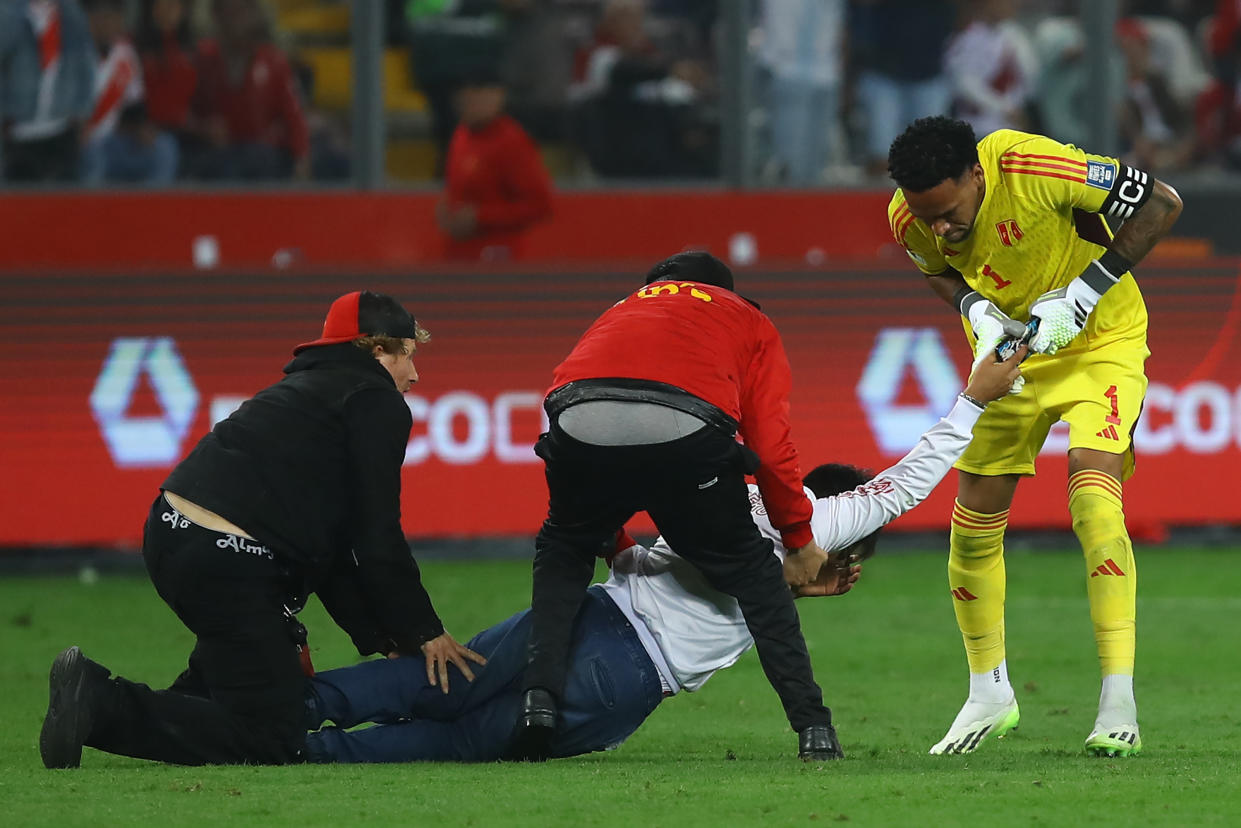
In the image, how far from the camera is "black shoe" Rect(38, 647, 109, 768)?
586 centimetres

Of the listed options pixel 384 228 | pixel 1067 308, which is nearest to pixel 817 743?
pixel 1067 308

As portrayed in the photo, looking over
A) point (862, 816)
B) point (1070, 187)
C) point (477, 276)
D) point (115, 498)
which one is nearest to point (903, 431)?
point (477, 276)

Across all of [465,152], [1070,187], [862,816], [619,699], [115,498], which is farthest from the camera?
[465,152]

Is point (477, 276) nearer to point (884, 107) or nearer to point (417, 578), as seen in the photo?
point (884, 107)

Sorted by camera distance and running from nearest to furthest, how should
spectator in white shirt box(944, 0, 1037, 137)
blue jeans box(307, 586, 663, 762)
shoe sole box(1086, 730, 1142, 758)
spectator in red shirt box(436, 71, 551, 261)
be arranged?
blue jeans box(307, 586, 663, 762) < shoe sole box(1086, 730, 1142, 758) < spectator in red shirt box(436, 71, 551, 261) < spectator in white shirt box(944, 0, 1037, 137)

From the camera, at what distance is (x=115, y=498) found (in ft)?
37.9

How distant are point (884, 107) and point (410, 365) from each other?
8.57 meters

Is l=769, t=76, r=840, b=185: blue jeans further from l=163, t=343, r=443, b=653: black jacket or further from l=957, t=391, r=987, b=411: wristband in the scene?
l=163, t=343, r=443, b=653: black jacket

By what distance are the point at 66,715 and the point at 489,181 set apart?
26.3 ft

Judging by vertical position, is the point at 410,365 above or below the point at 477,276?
above

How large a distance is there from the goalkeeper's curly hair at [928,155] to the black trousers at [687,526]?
3.77 feet

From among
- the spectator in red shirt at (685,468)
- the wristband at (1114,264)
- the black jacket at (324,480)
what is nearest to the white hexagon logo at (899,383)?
the wristband at (1114,264)

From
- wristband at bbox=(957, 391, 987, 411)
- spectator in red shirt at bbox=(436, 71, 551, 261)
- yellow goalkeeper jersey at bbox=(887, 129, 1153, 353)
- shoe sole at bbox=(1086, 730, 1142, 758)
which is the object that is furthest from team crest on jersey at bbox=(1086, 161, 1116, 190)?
spectator in red shirt at bbox=(436, 71, 551, 261)

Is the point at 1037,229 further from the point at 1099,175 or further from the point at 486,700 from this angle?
the point at 486,700
